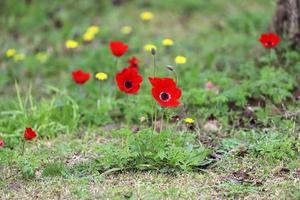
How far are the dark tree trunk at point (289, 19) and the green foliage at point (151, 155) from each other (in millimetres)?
1672

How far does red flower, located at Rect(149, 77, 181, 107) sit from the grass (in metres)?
0.23

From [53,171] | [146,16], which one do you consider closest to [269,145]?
[53,171]

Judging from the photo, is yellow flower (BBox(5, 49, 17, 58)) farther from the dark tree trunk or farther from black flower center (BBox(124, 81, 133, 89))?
the dark tree trunk

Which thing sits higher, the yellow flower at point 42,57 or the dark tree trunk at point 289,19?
the dark tree trunk at point 289,19

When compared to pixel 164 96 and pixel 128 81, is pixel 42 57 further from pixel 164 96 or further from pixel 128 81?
pixel 164 96

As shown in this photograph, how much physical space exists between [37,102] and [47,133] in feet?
2.08

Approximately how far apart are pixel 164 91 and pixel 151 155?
37 centimetres

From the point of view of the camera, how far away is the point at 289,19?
4934mm

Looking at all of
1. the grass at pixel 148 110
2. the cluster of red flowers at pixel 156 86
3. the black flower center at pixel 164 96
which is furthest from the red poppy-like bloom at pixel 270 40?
the black flower center at pixel 164 96

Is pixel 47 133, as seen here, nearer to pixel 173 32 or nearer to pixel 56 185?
pixel 56 185

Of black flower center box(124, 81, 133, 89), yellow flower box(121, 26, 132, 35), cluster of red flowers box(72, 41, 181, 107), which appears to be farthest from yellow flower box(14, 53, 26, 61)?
black flower center box(124, 81, 133, 89)

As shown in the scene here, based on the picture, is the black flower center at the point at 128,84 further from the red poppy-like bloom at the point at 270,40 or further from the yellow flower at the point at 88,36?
the yellow flower at the point at 88,36

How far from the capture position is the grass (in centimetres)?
351

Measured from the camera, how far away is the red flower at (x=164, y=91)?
11.6 ft
